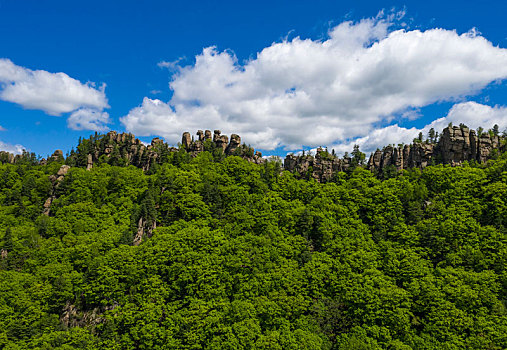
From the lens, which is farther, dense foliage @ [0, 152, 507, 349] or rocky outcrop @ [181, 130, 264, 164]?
rocky outcrop @ [181, 130, 264, 164]

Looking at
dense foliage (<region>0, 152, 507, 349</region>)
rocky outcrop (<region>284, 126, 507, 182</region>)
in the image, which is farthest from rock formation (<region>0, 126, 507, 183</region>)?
dense foliage (<region>0, 152, 507, 349</region>)

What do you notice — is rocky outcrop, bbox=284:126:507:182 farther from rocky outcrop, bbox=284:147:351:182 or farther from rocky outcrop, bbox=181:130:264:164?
rocky outcrop, bbox=181:130:264:164

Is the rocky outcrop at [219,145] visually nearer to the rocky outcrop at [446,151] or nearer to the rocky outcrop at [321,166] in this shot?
the rocky outcrop at [321,166]

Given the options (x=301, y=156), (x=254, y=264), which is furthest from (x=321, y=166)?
(x=254, y=264)

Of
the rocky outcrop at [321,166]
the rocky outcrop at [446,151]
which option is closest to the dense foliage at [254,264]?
the rocky outcrop at [446,151]

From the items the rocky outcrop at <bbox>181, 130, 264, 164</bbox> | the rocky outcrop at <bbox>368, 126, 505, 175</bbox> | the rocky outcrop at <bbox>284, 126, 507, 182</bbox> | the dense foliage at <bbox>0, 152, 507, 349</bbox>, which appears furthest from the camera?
the rocky outcrop at <bbox>181, 130, 264, 164</bbox>

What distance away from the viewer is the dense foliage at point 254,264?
55.8 metres

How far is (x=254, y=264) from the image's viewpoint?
7256cm

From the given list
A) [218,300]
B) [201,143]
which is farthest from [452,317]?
[201,143]

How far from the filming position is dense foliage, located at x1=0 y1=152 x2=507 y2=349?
5575 centimetres

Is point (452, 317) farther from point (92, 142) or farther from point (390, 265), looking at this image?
point (92, 142)

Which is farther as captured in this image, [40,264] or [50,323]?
[40,264]

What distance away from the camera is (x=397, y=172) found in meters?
119

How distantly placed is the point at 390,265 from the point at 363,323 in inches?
785
